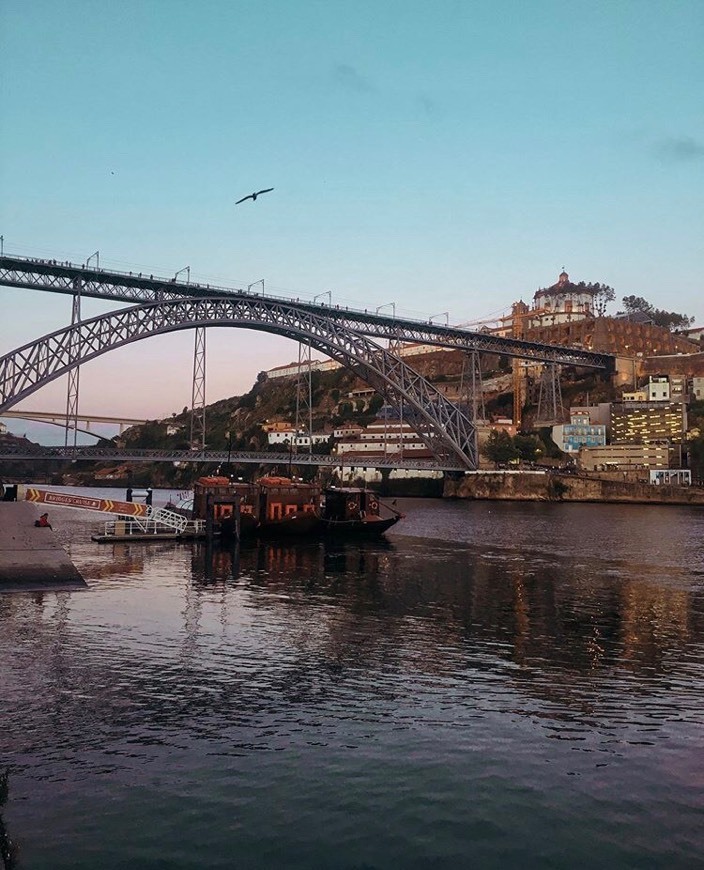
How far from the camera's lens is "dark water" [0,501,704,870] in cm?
952

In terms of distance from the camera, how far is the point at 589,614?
24.4m

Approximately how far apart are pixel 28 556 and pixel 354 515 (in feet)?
95.1

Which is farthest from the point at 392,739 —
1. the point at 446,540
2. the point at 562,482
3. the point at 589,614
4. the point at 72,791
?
the point at 562,482

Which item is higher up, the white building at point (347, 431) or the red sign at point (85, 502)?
the white building at point (347, 431)

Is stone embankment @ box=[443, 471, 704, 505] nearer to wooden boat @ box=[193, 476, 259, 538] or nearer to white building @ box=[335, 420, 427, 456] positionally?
white building @ box=[335, 420, 427, 456]

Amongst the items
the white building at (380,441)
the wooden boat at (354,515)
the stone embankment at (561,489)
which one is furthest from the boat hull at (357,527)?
the white building at (380,441)

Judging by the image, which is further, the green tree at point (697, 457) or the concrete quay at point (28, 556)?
the green tree at point (697, 457)

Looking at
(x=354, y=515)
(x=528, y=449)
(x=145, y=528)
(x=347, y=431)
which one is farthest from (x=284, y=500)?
(x=347, y=431)

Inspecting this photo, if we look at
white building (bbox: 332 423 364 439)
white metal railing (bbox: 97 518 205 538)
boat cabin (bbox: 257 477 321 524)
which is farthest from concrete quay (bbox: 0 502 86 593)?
white building (bbox: 332 423 364 439)

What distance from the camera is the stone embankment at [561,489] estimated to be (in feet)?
322

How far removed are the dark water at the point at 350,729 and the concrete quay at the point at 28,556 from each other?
3.62ft

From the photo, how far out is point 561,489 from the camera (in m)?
104

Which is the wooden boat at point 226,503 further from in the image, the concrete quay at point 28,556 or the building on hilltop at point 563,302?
the building on hilltop at point 563,302

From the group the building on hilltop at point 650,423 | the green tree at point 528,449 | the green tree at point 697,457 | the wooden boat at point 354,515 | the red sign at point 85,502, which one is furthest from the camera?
the green tree at point 528,449
